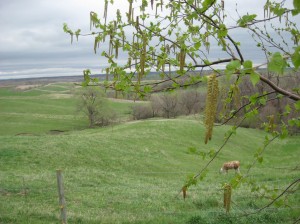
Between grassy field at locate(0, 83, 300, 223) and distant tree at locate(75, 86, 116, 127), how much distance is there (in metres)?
25.7

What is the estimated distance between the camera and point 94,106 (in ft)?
Result: 243

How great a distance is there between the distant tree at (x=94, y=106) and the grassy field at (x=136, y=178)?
25.7 metres

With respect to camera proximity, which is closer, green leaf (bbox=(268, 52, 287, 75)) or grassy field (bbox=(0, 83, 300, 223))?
green leaf (bbox=(268, 52, 287, 75))

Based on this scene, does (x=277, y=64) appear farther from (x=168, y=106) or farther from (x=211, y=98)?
(x=168, y=106)

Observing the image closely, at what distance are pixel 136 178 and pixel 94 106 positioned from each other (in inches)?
2043

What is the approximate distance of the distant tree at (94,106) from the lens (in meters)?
73.6

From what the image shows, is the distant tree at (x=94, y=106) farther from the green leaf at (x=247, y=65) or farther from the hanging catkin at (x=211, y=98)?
the green leaf at (x=247, y=65)

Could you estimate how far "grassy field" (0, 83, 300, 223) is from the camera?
37.8 feet

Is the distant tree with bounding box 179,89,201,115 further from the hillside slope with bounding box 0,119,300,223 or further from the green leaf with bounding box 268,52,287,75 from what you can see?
the green leaf with bounding box 268,52,287,75

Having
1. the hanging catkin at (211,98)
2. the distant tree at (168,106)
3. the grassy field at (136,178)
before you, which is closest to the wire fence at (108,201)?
the grassy field at (136,178)

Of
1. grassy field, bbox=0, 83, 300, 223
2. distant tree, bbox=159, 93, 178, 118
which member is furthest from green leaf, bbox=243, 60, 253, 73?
distant tree, bbox=159, 93, 178, 118

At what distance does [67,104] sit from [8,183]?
330 feet

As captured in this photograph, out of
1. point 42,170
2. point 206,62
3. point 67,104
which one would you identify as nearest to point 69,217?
point 206,62

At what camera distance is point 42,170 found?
75.8 ft
